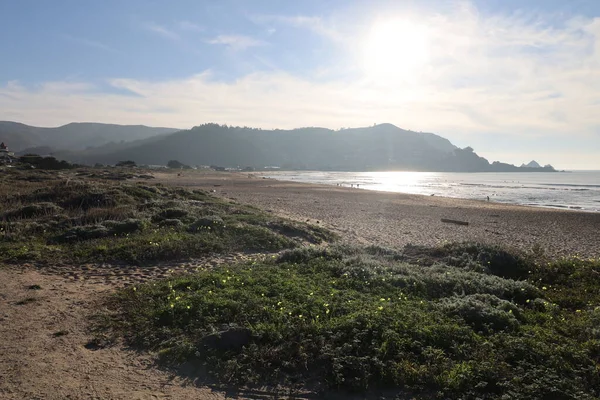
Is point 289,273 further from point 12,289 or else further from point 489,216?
point 489,216

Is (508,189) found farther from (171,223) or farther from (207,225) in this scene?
(171,223)

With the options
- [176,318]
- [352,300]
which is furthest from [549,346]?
[176,318]

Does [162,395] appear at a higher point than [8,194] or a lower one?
lower

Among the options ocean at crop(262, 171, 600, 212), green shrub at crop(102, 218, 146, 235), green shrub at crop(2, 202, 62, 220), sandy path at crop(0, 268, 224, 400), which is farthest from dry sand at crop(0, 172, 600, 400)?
ocean at crop(262, 171, 600, 212)

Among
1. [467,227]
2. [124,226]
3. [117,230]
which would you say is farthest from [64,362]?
[467,227]

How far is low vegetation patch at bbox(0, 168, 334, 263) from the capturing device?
1025cm

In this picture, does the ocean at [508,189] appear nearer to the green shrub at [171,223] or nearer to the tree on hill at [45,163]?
the green shrub at [171,223]

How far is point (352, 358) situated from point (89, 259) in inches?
308

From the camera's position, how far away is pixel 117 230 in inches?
487

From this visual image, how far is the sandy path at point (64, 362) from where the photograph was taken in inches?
173

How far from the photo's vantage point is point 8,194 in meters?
17.4

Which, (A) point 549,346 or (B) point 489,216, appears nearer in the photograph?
(A) point 549,346

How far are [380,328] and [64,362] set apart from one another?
4.31m

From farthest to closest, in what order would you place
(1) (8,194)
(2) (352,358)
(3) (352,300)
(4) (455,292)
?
(1) (8,194), (4) (455,292), (3) (352,300), (2) (352,358)
